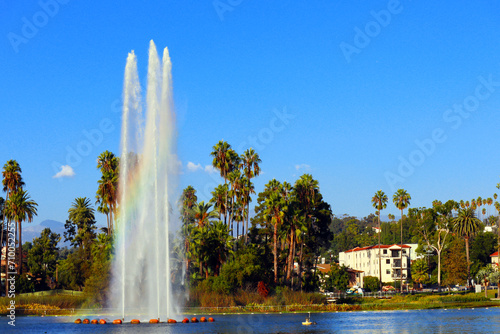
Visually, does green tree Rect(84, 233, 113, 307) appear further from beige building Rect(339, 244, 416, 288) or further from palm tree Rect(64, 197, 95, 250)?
beige building Rect(339, 244, 416, 288)

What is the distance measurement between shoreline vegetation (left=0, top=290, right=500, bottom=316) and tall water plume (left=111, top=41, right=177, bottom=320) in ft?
53.1

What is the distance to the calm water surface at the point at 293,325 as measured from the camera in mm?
55344

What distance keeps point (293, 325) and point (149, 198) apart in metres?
19.7

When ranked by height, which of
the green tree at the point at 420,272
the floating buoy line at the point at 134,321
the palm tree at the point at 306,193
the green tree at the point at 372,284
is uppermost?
the palm tree at the point at 306,193

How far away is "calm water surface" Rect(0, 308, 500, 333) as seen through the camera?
182 feet

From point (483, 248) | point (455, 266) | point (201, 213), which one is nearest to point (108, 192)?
point (201, 213)

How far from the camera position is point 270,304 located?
282 ft

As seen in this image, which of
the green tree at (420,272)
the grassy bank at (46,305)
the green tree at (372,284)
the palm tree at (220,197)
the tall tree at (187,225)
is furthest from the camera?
the green tree at (420,272)

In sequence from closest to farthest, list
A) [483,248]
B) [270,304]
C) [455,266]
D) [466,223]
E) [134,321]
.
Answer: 1. [134,321]
2. [270,304]
3. [455,266]
4. [466,223]
5. [483,248]

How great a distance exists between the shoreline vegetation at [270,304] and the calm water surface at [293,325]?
4.54 meters

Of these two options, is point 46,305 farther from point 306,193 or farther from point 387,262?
point 387,262

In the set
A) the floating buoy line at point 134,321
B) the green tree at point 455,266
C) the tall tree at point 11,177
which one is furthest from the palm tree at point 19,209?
the green tree at point 455,266

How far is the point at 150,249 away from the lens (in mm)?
59031

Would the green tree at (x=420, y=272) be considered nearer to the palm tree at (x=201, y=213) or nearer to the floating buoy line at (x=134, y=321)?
the palm tree at (x=201, y=213)
